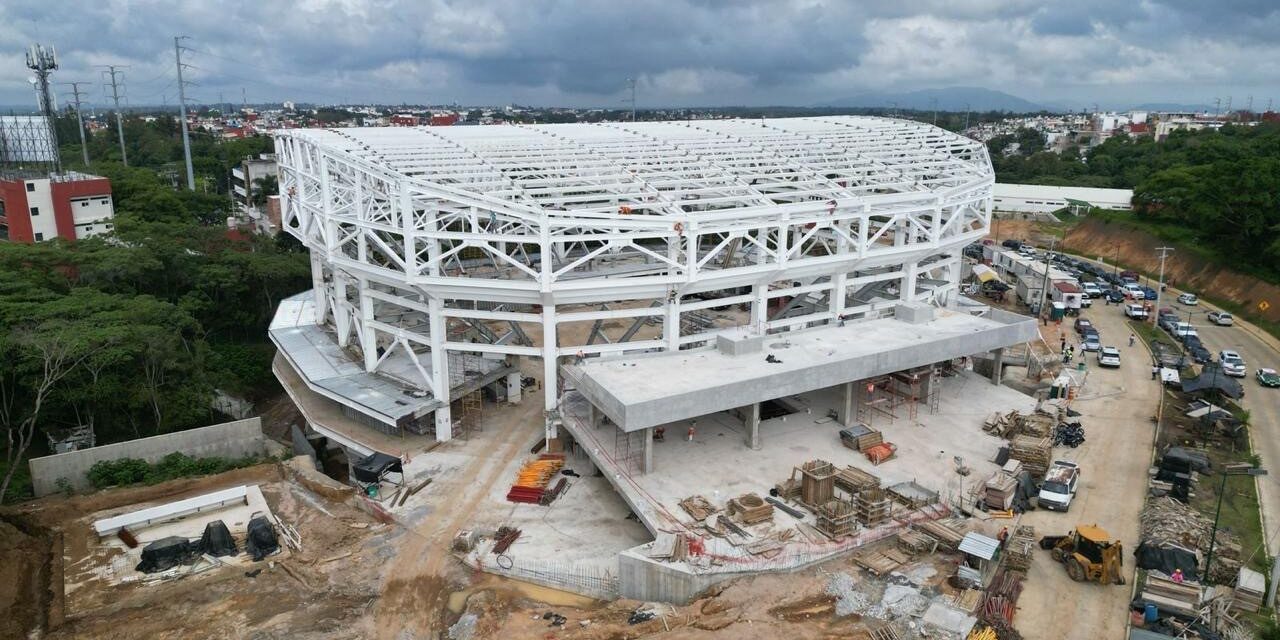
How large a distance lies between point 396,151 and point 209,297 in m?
19.1

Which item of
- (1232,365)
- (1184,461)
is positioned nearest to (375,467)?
(1184,461)

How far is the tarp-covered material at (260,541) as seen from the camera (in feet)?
89.6

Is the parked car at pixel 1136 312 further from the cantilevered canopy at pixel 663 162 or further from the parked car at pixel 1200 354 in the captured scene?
the cantilevered canopy at pixel 663 162

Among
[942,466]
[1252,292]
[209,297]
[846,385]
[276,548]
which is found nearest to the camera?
[276,548]

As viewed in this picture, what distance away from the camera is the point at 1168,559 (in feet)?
79.8

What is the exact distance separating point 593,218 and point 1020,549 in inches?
776

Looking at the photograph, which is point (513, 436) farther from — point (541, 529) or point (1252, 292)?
point (1252, 292)

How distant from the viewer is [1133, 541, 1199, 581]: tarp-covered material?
2407cm

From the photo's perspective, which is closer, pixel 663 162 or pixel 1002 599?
pixel 1002 599

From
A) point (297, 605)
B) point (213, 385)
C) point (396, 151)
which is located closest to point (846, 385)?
point (297, 605)

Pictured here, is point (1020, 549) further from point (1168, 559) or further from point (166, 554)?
point (166, 554)

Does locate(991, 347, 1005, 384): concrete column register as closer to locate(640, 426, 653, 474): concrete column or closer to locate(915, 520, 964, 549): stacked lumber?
locate(915, 520, 964, 549): stacked lumber

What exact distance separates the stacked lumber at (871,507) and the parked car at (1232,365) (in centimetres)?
2858

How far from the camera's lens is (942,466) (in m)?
31.4
